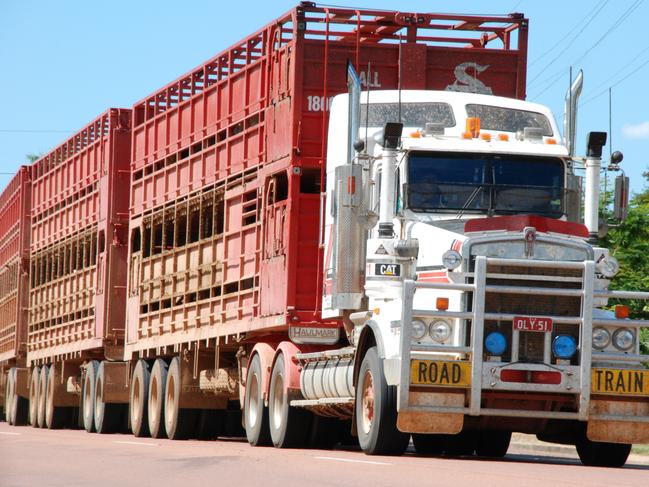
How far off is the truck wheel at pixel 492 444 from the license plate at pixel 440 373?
4608 millimetres

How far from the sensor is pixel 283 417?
1803 centimetres

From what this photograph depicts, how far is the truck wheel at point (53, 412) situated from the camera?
102 feet

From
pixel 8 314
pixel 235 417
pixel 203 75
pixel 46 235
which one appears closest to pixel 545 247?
pixel 203 75

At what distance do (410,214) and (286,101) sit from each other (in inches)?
131

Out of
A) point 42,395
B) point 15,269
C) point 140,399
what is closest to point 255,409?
point 140,399

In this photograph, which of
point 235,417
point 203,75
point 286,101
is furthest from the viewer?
point 235,417

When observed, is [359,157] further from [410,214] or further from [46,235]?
[46,235]

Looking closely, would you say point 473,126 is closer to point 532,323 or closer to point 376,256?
point 376,256

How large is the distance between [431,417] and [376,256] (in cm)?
199

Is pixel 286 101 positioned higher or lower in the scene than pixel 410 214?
higher

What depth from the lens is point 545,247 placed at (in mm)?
14562

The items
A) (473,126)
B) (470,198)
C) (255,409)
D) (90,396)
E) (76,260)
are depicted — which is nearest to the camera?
(470,198)

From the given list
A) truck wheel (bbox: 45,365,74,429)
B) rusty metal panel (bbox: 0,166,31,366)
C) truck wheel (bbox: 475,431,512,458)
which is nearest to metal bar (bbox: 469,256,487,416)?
truck wheel (bbox: 475,431,512,458)

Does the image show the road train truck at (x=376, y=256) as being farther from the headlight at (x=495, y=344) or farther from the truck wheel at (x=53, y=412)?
the truck wheel at (x=53, y=412)
